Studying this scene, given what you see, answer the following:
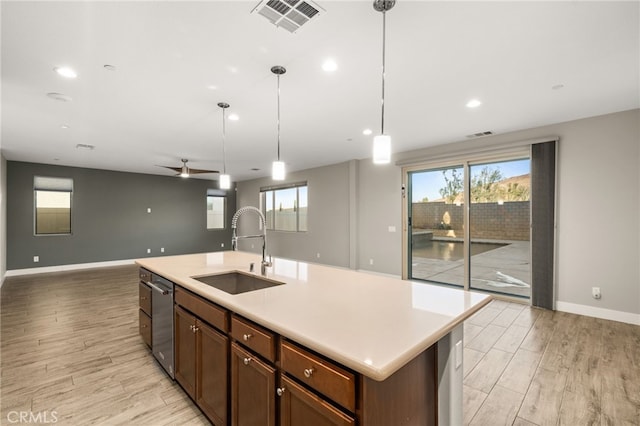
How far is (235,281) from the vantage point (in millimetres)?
2516

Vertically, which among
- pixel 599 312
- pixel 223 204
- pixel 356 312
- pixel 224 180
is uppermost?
pixel 224 180

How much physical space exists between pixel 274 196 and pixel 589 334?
7624mm

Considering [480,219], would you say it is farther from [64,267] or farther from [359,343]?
[64,267]

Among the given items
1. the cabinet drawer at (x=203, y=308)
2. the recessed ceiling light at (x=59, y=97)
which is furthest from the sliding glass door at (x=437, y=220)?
the recessed ceiling light at (x=59, y=97)

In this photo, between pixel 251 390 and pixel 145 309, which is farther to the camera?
pixel 145 309

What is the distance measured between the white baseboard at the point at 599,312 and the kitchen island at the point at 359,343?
3.42 m

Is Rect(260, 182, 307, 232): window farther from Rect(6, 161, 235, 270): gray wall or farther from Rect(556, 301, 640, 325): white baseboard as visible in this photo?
Rect(556, 301, 640, 325): white baseboard

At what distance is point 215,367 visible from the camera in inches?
69.1

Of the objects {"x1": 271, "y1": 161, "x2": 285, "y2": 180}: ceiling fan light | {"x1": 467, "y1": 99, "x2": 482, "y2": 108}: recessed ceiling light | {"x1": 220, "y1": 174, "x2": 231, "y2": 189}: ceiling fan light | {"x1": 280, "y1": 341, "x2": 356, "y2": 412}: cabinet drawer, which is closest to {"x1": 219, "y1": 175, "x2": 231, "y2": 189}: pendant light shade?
{"x1": 220, "y1": 174, "x2": 231, "y2": 189}: ceiling fan light

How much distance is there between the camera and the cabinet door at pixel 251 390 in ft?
4.37

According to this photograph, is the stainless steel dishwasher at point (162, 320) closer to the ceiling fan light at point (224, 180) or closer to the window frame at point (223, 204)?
the ceiling fan light at point (224, 180)

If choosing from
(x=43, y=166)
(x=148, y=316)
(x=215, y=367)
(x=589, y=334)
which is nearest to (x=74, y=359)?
(x=148, y=316)

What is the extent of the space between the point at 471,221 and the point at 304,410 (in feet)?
A: 15.2

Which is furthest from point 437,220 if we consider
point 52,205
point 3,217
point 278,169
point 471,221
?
point 52,205
